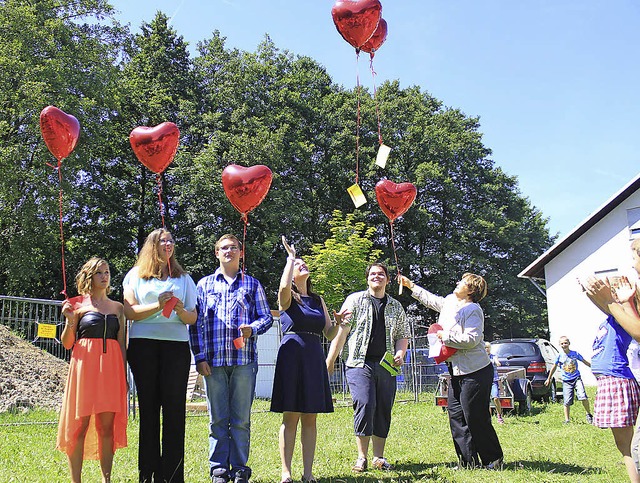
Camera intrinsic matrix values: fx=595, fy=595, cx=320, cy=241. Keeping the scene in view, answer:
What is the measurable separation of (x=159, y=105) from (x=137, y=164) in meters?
2.75

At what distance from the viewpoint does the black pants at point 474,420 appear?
5.07 m

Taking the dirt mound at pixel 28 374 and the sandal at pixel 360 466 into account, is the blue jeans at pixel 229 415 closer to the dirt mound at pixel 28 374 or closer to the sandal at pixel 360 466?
the sandal at pixel 360 466

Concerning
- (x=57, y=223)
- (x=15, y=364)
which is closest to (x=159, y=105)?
(x=57, y=223)

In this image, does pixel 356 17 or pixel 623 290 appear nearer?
pixel 623 290

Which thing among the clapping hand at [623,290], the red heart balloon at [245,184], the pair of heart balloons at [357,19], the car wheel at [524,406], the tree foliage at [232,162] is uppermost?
the tree foliage at [232,162]

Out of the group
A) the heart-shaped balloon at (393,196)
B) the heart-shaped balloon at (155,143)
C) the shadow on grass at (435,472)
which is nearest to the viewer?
the shadow on grass at (435,472)

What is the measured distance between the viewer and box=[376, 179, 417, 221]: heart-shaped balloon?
23.0 ft

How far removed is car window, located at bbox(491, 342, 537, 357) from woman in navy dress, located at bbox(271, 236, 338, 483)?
9.64 m

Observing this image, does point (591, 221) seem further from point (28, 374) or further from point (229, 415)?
point (229, 415)

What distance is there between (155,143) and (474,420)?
12.0 ft

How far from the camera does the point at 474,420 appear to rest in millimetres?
5074

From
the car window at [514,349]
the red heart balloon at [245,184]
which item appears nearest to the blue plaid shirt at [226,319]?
the red heart balloon at [245,184]

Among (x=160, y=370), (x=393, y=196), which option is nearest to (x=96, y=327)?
(x=160, y=370)

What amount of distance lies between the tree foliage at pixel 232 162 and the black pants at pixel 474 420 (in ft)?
49.0
